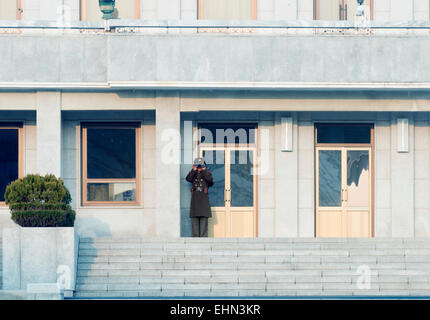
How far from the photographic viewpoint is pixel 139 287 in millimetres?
19266

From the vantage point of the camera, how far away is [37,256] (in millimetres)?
18875

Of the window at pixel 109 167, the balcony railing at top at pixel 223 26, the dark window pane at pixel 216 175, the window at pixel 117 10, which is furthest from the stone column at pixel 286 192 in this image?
the window at pixel 117 10

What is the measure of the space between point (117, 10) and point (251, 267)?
26.0ft

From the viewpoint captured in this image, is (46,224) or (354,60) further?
(354,60)

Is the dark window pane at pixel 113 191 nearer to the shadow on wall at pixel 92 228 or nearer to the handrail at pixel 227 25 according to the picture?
the shadow on wall at pixel 92 228

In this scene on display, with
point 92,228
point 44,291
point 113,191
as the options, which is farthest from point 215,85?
point 44,291

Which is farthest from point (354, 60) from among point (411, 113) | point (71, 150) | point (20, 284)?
point (20, 284)

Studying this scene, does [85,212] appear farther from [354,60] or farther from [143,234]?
[354,60]

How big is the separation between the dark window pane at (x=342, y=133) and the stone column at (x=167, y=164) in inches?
156

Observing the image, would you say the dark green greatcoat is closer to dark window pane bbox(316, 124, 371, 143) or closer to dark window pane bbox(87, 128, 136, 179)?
dark window pane bbox(87, 128, 136, 179)

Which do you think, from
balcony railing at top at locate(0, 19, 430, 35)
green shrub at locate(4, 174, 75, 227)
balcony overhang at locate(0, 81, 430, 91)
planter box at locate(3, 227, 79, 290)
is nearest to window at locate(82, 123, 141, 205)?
balcony overhang at locate(0, 81, 430, 91)

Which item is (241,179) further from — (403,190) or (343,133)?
(403,190)

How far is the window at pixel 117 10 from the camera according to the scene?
23297mm

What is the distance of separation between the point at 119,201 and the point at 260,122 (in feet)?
13.9
